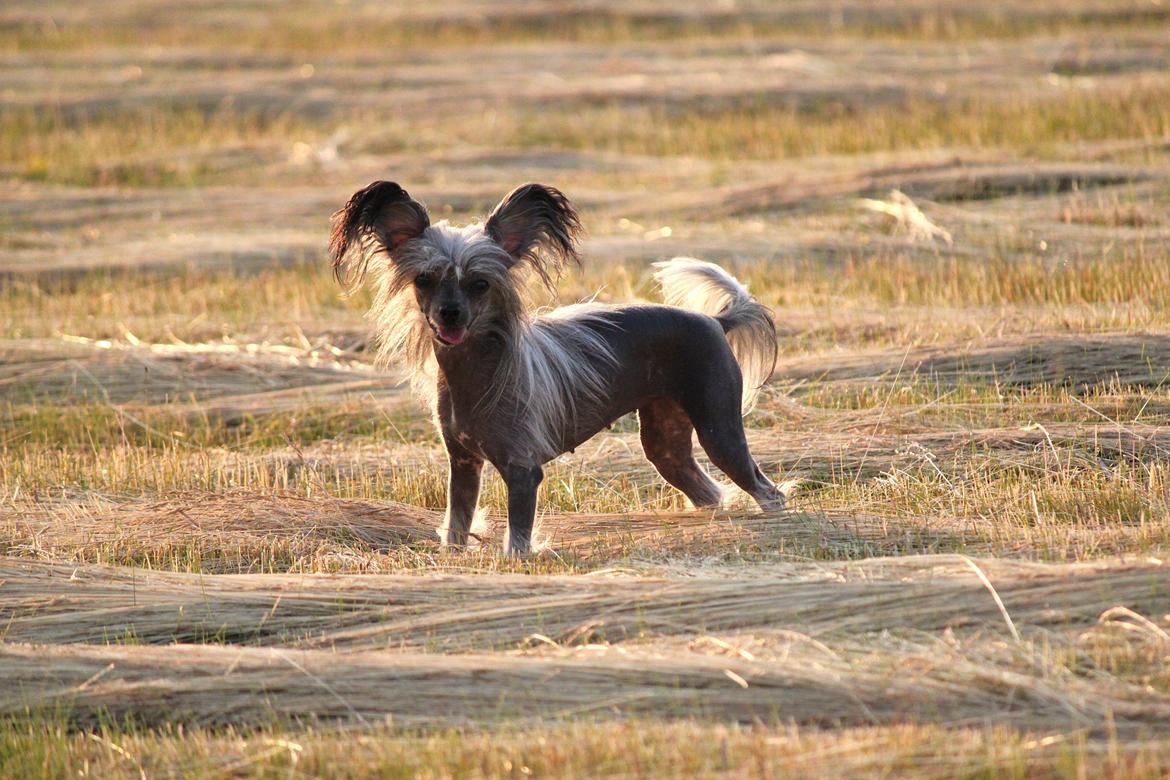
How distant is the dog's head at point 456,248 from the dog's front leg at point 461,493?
1.99 feet

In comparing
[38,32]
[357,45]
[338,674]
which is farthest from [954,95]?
[38,32]

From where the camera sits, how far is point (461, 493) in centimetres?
660

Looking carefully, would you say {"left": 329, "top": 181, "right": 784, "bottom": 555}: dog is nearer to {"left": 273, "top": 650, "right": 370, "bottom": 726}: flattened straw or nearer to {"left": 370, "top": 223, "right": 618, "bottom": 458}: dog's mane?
{"left": 370, "top": 223, "right": 618, "bottom": 458}: dog's mane

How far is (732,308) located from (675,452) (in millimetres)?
668

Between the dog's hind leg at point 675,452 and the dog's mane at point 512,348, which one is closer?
the dog's mane at point 512,348

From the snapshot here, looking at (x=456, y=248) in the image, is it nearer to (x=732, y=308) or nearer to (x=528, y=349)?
(x=528, y=349)

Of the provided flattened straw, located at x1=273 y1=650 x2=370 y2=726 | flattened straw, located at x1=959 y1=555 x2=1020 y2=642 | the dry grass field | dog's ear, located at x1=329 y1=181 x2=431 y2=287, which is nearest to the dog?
dog's ear, located at x1=329 y1=181 x2=431 y2=287

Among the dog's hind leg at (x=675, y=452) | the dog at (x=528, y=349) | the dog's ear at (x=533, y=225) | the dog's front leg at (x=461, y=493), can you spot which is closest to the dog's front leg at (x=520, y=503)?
the dog at (x=528, y=349)

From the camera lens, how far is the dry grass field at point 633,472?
431 cm

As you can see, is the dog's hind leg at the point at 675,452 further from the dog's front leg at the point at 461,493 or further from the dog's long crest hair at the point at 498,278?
the dog's front leg at the point at 461,493

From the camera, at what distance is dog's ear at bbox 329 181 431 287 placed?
19.6 feet

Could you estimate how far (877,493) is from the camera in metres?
6.90

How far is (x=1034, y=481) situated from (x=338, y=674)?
11.1 ft

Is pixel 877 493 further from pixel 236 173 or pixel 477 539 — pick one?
pixel 236 173
